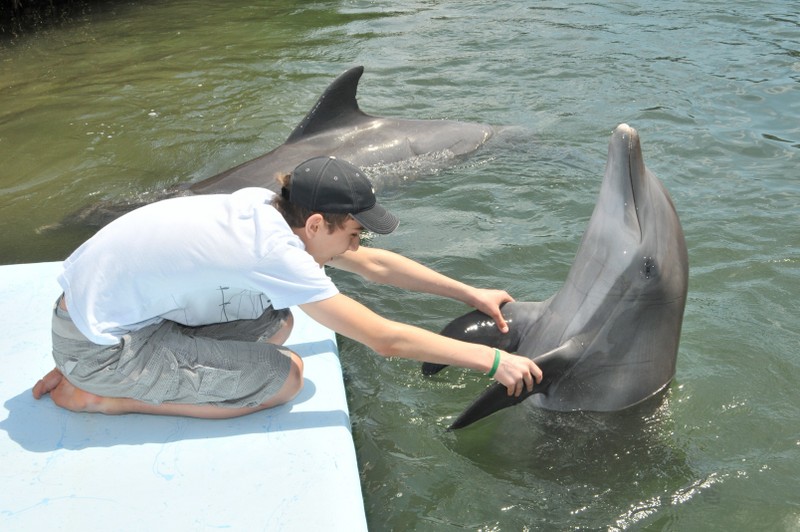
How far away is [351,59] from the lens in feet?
38.2

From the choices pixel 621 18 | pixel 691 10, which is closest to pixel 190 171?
pixel 621 18

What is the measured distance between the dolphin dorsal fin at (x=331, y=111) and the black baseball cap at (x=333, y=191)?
3.96m

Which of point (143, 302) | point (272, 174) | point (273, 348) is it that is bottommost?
point (272, 174)

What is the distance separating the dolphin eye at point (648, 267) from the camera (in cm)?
421

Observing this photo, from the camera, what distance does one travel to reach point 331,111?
25.1ft

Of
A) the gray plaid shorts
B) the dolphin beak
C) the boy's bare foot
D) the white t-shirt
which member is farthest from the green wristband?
the boy's bare foot

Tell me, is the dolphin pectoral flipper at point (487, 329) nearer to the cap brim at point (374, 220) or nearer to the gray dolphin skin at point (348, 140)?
the cap brim at point (374, 220)

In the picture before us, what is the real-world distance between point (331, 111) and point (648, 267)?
4.13 metres

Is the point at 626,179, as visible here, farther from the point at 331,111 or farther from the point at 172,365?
the point at 331,111

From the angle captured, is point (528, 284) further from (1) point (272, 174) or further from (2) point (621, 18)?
(2) point (621, 18)

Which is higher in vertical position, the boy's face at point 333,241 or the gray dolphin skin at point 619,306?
the boy's face at point 333,241

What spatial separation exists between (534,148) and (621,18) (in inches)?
223

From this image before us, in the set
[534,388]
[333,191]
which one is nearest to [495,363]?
[534,388]

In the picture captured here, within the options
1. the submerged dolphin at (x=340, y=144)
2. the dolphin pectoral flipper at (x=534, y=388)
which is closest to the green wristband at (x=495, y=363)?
the dolphin pectoral flipper at (x=534, y=388)
